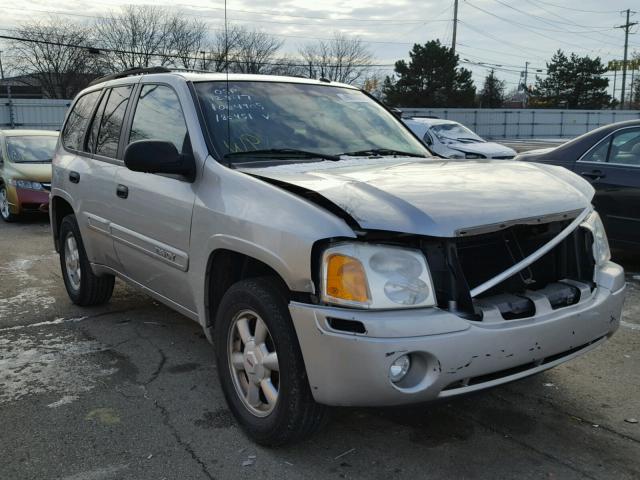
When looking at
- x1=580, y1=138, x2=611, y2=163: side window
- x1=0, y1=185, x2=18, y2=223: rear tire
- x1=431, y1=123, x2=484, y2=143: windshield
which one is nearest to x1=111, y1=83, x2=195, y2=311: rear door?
x1=580, y1=138, x2=611, y2=163: side window

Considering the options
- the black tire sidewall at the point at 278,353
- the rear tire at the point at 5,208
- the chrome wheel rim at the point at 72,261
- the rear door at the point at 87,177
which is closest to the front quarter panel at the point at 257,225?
the black tire sidewall at the point at 278,353

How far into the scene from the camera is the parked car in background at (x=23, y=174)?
10.4 meters

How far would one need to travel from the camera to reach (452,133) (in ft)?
55.9

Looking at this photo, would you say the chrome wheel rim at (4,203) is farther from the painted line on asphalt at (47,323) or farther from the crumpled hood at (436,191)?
the crumpled hood at (436,191)

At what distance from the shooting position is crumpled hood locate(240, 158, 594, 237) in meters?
2.61

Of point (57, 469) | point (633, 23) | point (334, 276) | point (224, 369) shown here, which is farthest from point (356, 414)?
point (633, 23)

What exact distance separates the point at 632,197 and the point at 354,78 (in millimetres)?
63358

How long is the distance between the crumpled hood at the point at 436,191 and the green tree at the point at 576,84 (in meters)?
66.2

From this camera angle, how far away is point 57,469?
293 centimetres

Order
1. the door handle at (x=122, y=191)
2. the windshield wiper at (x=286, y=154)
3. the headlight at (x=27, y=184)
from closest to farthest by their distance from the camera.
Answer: the windshield wiper at (x=286, y=154) → the door handle at (x=122, y=191) → the headlight at (x=27, y=184)

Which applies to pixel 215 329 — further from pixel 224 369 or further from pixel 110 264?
pixel 110 264

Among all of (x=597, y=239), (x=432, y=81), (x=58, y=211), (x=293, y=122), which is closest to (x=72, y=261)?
(x=58, y=211)

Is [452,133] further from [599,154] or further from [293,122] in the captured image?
[293,122]

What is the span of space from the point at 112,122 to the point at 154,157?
158 centimetres
